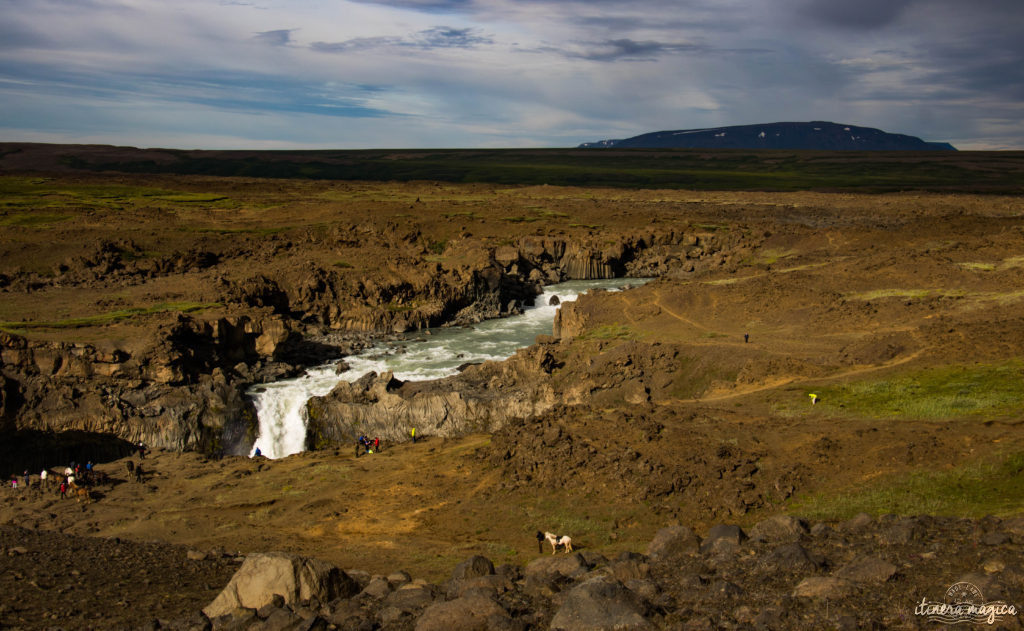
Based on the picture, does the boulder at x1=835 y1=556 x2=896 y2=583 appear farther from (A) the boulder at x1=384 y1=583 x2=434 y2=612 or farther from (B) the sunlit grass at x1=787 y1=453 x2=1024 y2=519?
(A) the boulder at x1=384 y1=583 x2=434 y2=612

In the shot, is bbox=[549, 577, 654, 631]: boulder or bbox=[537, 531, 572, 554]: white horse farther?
bbox=[537, 531, 572, 554]: white horse

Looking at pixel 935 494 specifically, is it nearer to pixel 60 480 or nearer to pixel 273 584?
pixel 273 584

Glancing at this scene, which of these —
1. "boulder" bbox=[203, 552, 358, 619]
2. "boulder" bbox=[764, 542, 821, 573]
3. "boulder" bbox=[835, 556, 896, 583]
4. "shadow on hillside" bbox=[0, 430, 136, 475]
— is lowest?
"shadow on hillside" bbox=[0, 430, 136, 475]

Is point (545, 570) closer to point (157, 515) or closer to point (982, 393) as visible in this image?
point (157, 515)

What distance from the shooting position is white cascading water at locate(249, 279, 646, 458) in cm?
3525

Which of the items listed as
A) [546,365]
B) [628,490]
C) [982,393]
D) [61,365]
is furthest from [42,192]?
[982,393]

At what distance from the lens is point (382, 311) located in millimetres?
51250

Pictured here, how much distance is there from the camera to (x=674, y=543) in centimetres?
1596

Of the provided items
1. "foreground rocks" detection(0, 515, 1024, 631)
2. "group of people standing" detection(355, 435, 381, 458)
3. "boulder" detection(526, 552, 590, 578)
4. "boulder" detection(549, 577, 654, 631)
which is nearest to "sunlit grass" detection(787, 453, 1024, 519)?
"foreground rocks" detection(0, 515, 1024, 631)

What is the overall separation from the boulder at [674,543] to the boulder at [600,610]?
9.54 feet

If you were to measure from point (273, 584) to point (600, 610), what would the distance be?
641cm

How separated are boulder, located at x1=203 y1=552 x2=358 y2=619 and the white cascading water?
20.1 meters

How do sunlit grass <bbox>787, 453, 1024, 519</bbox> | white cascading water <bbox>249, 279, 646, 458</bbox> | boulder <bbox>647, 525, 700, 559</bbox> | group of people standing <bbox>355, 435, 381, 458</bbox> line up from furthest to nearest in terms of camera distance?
white cascading water <bbox>249, 279, 646, 458</bbox>, group of people standing <bbox>355, 435, 381, 458</bbox>, sunlit grass <bbox>787, 453, 1024, 519</bbox>, boulder <bbox>647, 525, 700, 559</bbox>

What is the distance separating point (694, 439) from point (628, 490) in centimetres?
306
